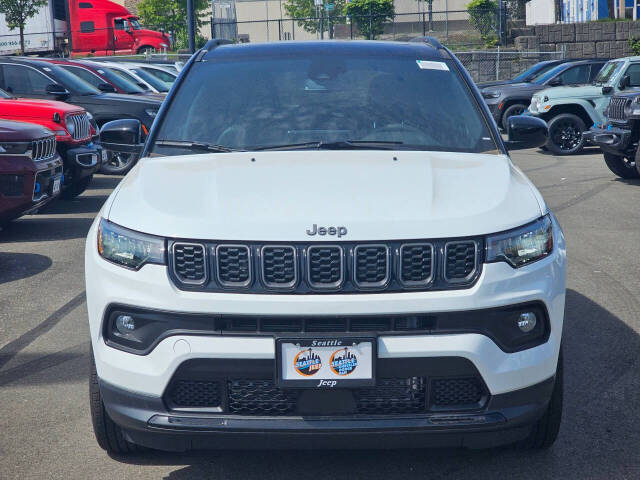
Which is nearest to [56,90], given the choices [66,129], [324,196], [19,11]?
[66,129]

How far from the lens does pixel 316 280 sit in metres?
3.10

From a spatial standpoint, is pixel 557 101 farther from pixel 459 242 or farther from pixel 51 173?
pixel 459 242

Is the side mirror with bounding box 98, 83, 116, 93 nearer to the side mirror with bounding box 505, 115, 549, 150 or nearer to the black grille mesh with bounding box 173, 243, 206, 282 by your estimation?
the side mirror with bounding box 505, 115, 549, 150

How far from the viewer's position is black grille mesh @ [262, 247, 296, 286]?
3.10m

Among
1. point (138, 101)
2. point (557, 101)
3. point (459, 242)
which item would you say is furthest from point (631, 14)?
point (459, 242)

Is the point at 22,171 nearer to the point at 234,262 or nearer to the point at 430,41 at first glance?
the point at 430,41

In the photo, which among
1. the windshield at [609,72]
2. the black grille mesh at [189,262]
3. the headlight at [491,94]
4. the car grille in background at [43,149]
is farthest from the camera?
the headlight at [491,94]

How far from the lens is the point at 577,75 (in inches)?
776

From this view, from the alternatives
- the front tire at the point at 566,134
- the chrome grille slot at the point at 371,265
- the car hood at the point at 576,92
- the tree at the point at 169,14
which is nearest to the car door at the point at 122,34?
the tree at the point at 169,14

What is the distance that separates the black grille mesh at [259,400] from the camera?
3123 millimetres

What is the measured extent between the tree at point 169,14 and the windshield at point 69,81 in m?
40.2

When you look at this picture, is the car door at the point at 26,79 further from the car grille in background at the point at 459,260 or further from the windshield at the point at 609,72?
the car grille in background at the point at 459,260

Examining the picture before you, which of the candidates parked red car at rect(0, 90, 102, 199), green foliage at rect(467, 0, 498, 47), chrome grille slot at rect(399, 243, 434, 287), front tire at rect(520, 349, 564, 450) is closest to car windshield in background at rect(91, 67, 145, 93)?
parked red car at rect(0, 90, 102, 199)

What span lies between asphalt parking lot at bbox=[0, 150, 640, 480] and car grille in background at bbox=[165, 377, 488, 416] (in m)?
0.55
